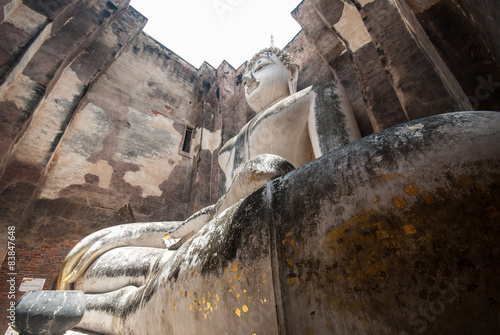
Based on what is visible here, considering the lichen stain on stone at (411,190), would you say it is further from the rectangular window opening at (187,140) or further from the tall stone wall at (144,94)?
the rectangular window opening at (187,140)

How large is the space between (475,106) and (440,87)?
0.34 metres

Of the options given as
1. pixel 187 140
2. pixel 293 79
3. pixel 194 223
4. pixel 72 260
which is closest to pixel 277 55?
pixel 293 79

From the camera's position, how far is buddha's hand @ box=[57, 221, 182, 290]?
7.39 ft

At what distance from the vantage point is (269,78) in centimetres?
308

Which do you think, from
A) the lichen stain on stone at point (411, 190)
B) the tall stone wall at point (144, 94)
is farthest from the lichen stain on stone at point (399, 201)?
the tall stone wall at point (144, 94)

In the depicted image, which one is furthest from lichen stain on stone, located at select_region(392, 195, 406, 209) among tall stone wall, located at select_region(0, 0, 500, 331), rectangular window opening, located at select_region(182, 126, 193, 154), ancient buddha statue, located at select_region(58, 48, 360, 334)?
rectangular window opening, located at select_region(182, 126, 193, 154)

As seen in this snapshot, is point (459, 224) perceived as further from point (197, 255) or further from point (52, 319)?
point (52, 319)

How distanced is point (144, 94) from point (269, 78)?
4.05 m

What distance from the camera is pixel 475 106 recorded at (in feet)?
4.57

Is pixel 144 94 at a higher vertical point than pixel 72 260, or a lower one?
higher

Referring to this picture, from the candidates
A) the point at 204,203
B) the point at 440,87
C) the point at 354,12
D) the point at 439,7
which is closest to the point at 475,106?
the point at 440,87

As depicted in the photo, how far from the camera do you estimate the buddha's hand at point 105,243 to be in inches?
88.7

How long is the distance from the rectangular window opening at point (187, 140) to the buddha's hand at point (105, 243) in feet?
12.7

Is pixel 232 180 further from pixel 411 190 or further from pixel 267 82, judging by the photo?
pixel 267 82
